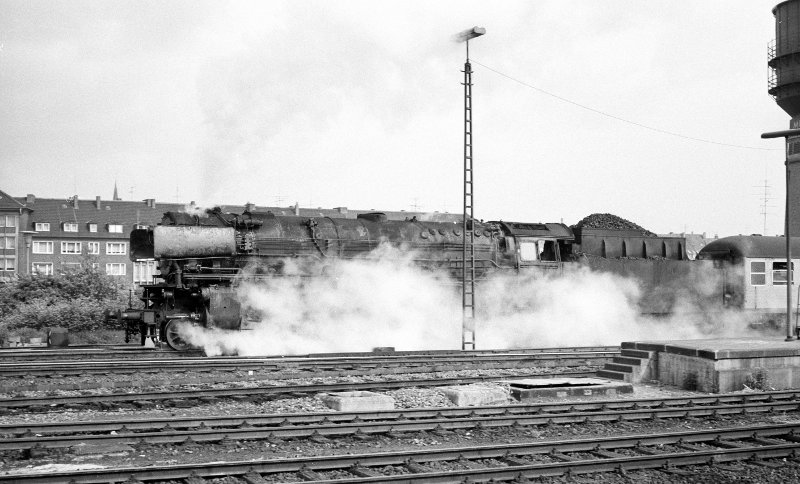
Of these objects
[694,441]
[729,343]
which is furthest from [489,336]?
[694,441]

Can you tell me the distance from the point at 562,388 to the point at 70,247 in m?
66.3

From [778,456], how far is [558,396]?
4.70m

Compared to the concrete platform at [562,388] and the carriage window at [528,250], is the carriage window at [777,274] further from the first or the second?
the concrete platform at [562,388]

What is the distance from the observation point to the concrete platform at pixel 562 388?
14.3 m

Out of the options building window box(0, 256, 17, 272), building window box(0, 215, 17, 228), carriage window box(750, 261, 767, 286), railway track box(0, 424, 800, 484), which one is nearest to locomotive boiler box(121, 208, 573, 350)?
carriage window box(750, 261, 767, 286)

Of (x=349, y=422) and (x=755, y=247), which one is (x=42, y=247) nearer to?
(x=755, y=247)

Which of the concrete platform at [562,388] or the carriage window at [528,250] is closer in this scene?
the concrete platform at [562,388]

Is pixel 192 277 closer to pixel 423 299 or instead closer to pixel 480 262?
pixel 423 299

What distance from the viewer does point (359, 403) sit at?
1291 centimetres

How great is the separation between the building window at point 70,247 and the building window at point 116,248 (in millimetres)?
2602

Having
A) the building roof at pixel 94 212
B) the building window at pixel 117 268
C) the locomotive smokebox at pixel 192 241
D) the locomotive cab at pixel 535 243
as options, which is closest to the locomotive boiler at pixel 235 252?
the locomotive smokebox at pixel 192 241

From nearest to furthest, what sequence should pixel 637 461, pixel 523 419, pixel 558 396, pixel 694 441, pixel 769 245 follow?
pixel 637 461 → pixel 694 441 → pixel 523 419 → pixel 558 396 → pixel 769 245

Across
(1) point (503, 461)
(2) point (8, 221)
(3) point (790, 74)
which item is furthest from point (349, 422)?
(2) point (8, 221)

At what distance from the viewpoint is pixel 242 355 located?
805 inches
